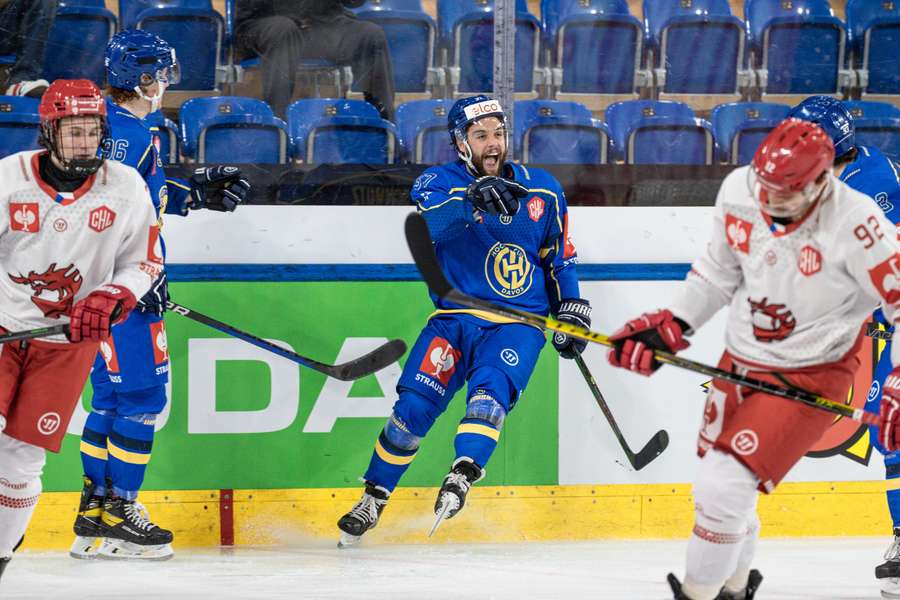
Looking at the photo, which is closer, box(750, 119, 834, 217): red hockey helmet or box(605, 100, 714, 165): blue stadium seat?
box(750, 119, 834, 217): red hockey helmet

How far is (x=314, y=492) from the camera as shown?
160 inches

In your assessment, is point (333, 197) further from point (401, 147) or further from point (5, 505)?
point (5, 505)

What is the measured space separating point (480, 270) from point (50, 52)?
4.98ft

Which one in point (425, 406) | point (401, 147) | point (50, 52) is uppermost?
point (50, 52)

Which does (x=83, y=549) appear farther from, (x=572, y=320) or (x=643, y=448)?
(x=643, y=448)

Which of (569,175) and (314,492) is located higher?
(569,175)

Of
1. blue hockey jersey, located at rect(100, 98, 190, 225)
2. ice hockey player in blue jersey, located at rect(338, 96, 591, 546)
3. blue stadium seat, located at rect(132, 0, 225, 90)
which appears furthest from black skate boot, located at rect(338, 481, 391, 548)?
blue stadium seat, located at rect(132, 0, 225, 90)

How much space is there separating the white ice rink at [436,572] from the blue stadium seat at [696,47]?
5.14 ft

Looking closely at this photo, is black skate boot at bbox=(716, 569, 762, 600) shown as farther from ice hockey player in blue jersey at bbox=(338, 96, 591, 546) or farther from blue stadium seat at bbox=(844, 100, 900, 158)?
blue stadium seat at bbox=(844, 100, 900, 158)

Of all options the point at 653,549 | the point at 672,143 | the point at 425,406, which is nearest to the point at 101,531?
the point at 425,406

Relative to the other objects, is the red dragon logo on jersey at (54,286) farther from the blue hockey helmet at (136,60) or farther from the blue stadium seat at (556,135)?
the blue stadium seat at (556,135)

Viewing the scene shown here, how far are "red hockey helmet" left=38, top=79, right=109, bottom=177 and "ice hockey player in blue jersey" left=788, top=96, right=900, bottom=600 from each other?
1.87 m

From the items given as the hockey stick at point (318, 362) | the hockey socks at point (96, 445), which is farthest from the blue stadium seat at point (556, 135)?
the hockey socks at point (96, 445)

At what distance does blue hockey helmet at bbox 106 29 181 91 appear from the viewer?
368 centimetres
